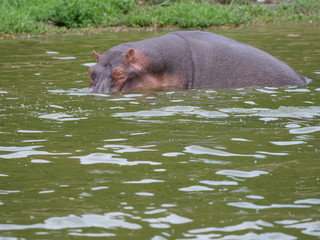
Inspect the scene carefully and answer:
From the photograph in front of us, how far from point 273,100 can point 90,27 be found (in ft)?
30.6

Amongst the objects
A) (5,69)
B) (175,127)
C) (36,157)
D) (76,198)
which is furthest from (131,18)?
(76,198)

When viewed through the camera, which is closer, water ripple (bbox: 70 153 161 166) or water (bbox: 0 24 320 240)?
water (bbox: 0 24 320 240)

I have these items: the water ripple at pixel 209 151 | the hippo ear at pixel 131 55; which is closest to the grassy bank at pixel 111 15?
the hippo ear at pixel 131 55

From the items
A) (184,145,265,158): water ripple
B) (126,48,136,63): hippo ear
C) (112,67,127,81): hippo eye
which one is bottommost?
(184,145,265,158): water ripple

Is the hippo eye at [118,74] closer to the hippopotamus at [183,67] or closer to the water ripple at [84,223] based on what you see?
the hippopotamus at [183,67]

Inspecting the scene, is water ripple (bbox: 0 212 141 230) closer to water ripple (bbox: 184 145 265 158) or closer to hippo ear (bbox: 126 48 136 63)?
water ripple (bbox: 184 145 265 158)

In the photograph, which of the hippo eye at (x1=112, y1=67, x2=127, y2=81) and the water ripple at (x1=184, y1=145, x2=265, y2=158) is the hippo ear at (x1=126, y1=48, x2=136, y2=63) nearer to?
the hippo eye at (x1=112, y1=67, x2=127, y2=81)

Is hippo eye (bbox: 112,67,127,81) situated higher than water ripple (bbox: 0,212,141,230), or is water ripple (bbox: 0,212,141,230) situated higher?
hippo eye (bbox: 112,67,127,81)

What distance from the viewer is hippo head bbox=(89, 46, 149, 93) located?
31.4 feet

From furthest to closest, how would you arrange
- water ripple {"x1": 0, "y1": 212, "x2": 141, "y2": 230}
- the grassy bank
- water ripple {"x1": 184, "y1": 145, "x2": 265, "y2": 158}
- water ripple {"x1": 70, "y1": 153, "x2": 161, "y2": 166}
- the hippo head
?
the grassy bank, the hippo head, water ripple {"x1": 184, "y1": 145, "x2": 265, "y2": 158}, water ripple {"x1": 70, "y1": 153, "x2": 161, "y2": 166}, water ripple {"x1": 0, "y1": 212, "x2": 141, "y2": 230}

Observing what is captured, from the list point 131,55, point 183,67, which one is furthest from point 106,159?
point 183,67

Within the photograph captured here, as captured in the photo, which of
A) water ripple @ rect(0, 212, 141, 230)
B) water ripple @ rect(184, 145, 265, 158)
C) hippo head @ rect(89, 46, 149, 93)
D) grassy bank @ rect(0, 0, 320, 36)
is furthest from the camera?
grassy bank @ rect(0, 0, 320, 36)

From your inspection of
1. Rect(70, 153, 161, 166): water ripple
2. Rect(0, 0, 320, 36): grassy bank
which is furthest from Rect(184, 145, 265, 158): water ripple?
Rect(0, 0, 320, 36): grassy bank

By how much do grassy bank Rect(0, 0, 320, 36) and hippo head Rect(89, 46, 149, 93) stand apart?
268 inches
